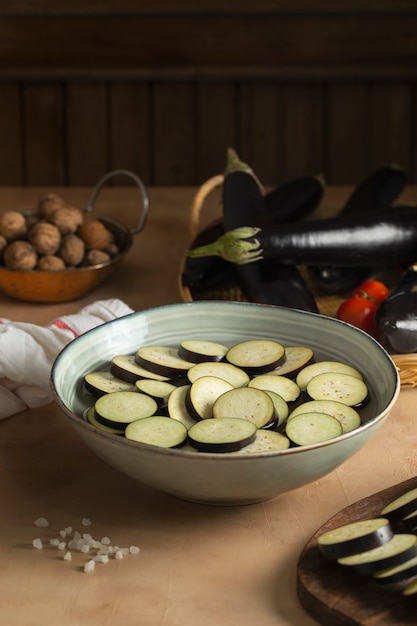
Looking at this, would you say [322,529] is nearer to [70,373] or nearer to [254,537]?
[254,537]

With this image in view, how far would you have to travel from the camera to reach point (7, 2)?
2938mm

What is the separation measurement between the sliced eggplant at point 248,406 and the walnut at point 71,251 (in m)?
0.66

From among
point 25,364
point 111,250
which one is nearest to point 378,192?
point 111,250

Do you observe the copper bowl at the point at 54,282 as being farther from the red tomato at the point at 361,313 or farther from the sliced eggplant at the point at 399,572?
the sliced eggplant at the point at 399,572

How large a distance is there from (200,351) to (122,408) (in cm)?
19

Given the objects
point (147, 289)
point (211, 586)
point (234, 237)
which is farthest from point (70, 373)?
point (147, 289)

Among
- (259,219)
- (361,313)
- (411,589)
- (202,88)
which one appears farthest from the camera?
(202,88)

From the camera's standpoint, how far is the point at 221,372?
111cm

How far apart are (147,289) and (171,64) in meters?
1.60

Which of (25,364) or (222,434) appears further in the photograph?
(25,364)

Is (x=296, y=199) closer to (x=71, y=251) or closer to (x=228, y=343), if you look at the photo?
(x=71, y=251)

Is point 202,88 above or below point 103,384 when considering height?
below

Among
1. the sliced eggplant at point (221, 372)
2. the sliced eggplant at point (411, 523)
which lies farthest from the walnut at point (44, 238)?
the sliced eggplant at point (411, 523)

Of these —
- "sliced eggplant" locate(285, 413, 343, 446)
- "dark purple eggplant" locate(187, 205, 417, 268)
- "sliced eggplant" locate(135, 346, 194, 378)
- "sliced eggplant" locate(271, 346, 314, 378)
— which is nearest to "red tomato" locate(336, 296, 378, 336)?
"dark purple eggplant" locate(187, 205, 417, 268)
